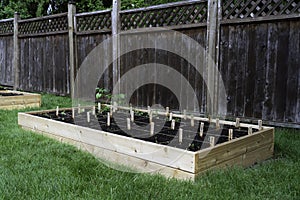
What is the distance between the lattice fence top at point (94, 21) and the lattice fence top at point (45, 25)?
15.1 inches

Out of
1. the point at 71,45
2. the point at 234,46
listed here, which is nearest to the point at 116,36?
the point at 71,45

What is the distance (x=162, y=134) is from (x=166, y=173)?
2.06 feet

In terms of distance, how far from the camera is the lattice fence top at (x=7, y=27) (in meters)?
7.52

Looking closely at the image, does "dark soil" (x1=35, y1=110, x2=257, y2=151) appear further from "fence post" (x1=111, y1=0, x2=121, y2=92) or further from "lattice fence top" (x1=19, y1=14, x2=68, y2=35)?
"lattice fence top" (x1=19, y1=14, x2=68, y2=35)

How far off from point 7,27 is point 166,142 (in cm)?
656

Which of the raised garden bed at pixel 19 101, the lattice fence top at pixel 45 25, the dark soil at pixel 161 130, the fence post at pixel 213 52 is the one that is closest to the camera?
the dark soil at pixel 161 130

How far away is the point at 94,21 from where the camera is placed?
226 inches

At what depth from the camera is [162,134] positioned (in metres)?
2.75

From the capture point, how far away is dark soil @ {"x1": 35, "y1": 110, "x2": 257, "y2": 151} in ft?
8.34

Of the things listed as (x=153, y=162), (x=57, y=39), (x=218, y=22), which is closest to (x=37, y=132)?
(x=153, y=162)

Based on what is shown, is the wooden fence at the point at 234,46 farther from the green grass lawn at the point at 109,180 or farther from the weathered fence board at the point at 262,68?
the green grass lawn at the point at 109,180

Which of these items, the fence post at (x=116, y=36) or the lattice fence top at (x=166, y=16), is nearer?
the lattice fence top at (x=166, y=16)

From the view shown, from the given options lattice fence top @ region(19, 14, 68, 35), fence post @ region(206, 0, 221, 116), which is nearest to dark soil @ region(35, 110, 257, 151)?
fence post @ region(206, 0, 221, 116)

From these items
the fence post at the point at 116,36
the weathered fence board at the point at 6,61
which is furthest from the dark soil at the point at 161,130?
the weathered fence board at the point at 6,61
